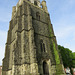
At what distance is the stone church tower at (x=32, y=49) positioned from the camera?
1320 centimetres

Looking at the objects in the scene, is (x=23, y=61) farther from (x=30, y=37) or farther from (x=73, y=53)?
(x=73, y=53)

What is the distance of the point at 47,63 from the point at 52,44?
469 centimetres

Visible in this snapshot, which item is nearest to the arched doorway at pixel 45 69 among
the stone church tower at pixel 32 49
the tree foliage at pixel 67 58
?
the stone church tower at pixel 32 49

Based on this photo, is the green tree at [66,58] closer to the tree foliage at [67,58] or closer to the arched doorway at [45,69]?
the tree foliage at [67,58]

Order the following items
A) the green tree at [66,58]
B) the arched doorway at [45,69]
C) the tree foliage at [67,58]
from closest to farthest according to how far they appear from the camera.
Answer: the arched doorway at [45,69], the green tree at [66,58], the tree foliage at [67,58]

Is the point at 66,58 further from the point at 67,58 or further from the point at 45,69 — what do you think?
the point at 45,69

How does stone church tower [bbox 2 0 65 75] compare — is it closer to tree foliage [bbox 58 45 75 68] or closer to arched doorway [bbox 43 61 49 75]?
arched doorway [bbox 43 61 49 75]

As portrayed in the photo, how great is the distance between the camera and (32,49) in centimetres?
1402

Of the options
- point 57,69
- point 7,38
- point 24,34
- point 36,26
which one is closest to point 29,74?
point 57,69

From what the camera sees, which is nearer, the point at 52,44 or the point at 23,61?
the point at 23,61

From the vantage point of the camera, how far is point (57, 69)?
15.9m

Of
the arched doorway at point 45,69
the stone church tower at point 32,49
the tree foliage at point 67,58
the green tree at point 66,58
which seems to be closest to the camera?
the stone church tower at point 32,49

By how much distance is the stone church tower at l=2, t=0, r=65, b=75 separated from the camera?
13.2 m

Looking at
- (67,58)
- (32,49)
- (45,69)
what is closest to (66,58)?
(67,58)
